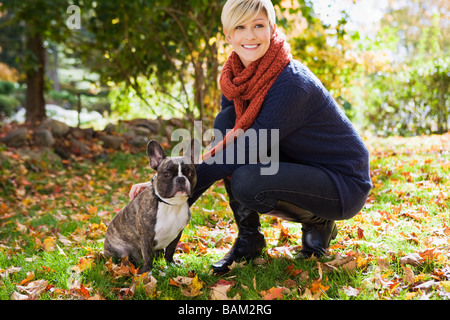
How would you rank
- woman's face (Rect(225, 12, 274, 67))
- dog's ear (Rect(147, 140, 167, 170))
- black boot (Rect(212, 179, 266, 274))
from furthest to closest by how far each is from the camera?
black boot (Rect(212, 179, 266, 274))
dog's ear (Rect(147, 140, 167, 170))
woman's face (Rect(225, 12, 274, 67))

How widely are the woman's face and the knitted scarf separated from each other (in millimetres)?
43

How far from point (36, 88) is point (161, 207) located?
329 inches

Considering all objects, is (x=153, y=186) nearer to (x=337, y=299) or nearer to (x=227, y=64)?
(x=227, y=64)

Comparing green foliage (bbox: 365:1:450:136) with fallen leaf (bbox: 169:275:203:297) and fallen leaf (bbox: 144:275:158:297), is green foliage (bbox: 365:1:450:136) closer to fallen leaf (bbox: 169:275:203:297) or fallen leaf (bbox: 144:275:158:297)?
fallen leaf (bbox: 169:275:203:297)

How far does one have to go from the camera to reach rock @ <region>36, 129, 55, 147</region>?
27.4ft

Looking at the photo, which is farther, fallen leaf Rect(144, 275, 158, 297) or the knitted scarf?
the knitted scarf

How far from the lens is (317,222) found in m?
3.00

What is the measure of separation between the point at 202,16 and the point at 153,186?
5.36 m

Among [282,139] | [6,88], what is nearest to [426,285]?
[282,139]

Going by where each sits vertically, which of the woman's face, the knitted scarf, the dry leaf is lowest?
the dry leaf

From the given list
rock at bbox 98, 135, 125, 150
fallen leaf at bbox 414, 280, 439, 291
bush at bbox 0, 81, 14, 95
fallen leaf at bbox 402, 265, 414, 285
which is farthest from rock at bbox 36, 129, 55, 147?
bush at bbox 0, 81, 14, 95

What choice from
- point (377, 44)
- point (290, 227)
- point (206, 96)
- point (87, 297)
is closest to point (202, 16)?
point (206, 96)

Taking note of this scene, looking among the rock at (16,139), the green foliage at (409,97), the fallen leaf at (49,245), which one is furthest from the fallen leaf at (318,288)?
the green foliage at (409,97)

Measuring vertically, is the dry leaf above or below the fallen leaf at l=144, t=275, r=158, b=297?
below
